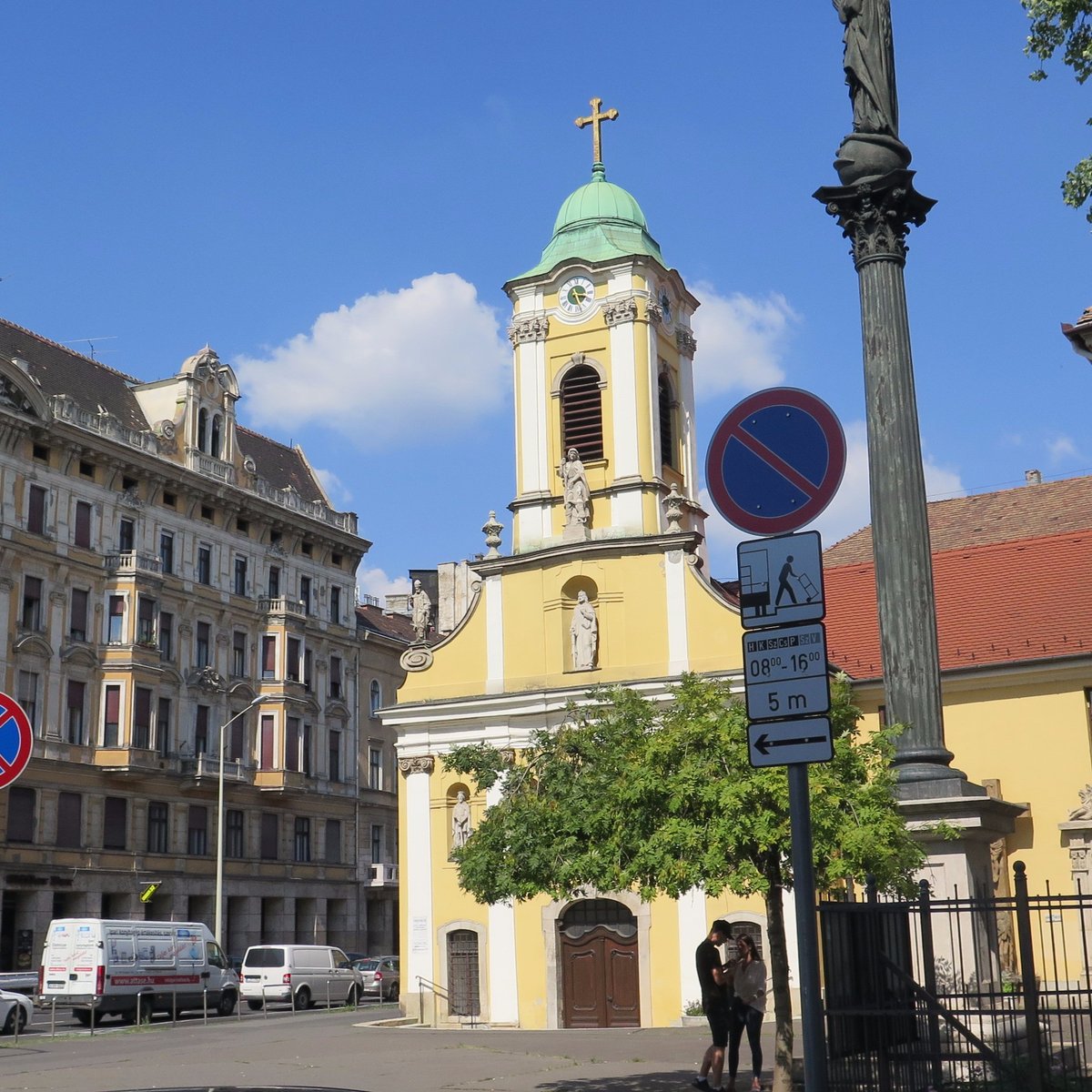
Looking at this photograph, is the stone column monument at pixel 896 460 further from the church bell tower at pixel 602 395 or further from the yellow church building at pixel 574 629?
the church bell tower at pixel 602 395

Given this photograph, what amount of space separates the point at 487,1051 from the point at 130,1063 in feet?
21.3

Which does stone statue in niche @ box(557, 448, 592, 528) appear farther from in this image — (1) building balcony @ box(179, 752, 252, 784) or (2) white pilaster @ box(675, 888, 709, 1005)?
(1) building balcony @ box(179, 752, 252, 784)

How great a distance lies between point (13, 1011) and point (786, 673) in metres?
31.0

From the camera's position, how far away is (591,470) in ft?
135

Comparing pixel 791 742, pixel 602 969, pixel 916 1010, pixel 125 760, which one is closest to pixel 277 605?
pixel 125 760

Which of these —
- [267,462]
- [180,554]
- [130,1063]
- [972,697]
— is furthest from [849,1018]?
[267,462]

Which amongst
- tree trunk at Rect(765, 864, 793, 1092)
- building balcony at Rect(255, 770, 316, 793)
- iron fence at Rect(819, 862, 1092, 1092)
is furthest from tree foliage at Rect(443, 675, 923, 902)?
building balcony at Rect(255, 770, 316, 793)

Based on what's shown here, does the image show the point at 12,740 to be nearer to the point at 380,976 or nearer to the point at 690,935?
the point at 690,935

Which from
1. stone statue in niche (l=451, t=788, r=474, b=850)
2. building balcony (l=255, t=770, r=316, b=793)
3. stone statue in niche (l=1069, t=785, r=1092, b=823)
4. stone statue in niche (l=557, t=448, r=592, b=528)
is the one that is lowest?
A: stone statue in niche (l=1069, t=785, r=1092, b=823)

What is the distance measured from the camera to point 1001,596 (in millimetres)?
36000

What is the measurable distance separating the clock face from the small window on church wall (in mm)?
1763

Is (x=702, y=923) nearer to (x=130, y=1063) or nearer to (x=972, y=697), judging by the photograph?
(x=972, y=697)

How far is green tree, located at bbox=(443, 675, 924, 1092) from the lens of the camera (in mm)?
15344

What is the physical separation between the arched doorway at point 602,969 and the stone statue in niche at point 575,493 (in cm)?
978
